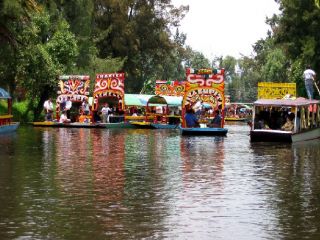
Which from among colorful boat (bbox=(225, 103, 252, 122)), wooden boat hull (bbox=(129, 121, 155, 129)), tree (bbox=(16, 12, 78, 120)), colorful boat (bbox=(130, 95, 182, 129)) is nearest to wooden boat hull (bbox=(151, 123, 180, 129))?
colorful boat (bbox=(130, 95, 182, 129))

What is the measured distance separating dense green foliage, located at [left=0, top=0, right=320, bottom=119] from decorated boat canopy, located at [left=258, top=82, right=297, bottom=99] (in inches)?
288

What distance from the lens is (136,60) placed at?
78750 mm

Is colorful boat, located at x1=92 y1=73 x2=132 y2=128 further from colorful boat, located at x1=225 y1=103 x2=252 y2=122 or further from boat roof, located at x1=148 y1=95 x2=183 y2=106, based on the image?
colorful boat, located at x1=225 y1=103 x2=252 y2=122

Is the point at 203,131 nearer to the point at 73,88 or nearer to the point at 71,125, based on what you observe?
the point at 71,125

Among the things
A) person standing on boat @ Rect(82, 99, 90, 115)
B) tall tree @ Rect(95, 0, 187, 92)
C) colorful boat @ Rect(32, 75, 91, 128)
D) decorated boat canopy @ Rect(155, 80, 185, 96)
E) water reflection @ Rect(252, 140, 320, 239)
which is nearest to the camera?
water reflection @ Rect(252, 140, 320, 239)

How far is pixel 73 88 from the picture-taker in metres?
49.7

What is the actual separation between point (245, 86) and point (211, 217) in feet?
564

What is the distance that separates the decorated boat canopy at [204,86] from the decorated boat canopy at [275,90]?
6015mm

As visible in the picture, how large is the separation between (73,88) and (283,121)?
61.9 feet

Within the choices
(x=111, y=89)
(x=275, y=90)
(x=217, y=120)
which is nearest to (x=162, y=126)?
(x=111, y=89)

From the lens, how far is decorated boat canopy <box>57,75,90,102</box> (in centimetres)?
4925

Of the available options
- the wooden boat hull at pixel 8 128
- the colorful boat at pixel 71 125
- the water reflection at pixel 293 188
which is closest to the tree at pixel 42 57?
the colorful boat at pixel 71 125

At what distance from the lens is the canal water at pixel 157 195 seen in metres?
10.6

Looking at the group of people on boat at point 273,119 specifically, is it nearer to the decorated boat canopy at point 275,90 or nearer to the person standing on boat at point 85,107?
the decorated boat canopy at point 275,90
